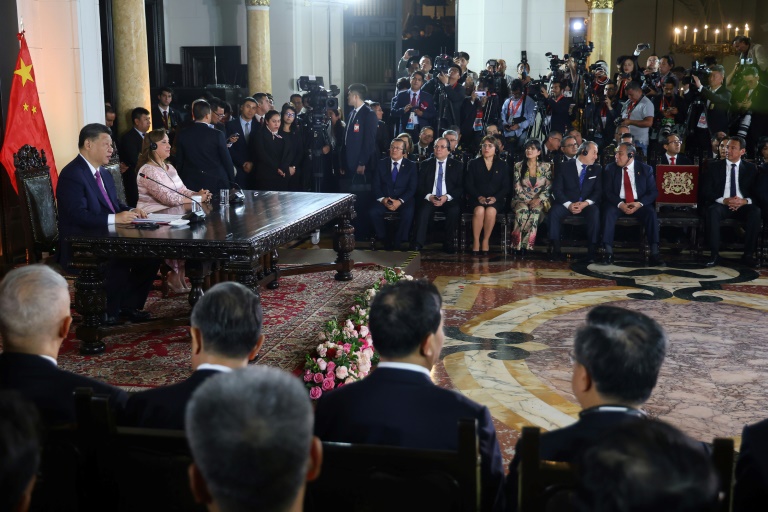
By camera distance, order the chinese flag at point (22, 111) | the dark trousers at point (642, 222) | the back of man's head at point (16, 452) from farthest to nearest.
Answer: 1. the dark trousers at point (642, 222)
2. the chinese flag at point (22, 111)
3. the back of man's head at point (16, 452)

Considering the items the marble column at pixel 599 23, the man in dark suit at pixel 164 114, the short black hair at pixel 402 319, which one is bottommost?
the short black hair at pixel 402 319

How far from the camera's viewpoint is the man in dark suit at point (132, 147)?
900cm

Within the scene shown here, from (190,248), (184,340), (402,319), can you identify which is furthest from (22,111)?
(402,319)

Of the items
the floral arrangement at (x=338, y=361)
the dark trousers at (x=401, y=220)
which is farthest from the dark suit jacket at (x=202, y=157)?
the floral arrangement at (x=338, y=361)

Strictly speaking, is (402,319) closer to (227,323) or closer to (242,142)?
(227,323)

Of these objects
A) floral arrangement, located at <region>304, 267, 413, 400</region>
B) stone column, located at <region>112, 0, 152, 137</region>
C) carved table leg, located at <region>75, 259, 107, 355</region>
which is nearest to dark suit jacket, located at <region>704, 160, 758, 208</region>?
floral arrangement, located at <region>304, 267, 413, 400</region>

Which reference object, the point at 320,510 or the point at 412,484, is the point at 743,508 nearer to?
the point at 412,484

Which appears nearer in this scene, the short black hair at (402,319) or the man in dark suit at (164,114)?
the short black hair at (402,319)

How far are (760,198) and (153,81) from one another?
9.40 m

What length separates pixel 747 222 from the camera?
28.8ft

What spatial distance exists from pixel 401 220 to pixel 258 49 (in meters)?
5.14

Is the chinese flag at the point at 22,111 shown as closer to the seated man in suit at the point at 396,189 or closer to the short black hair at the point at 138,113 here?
the short black hair at the point at 138,113

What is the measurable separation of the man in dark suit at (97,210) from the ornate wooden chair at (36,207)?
637 mm

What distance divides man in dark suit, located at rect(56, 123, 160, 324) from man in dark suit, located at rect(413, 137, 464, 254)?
3.94m
